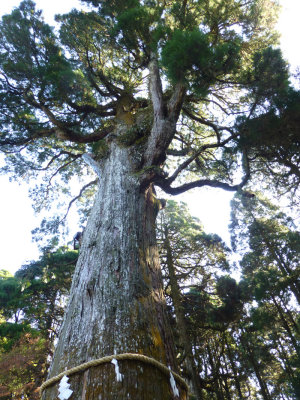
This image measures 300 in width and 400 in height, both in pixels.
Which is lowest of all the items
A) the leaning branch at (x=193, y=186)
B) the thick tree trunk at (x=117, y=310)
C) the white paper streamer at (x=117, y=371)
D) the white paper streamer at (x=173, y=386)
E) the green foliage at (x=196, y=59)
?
the white paper streamer at (x=173, y=386)

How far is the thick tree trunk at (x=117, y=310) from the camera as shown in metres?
1.33

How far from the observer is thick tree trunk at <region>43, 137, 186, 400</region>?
52.4 inches

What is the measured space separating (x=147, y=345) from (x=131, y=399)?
342 millimetres

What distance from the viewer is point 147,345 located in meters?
1.56

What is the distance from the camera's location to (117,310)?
1709 mm

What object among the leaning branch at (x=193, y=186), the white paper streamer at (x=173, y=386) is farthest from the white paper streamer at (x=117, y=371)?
the leaning branch at (x=193, y=186)

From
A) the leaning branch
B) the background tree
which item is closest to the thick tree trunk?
the background tree

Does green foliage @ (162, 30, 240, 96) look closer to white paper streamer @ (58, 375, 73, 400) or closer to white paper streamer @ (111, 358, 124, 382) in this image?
white paper streamer @ (111, 358, 124, 382)

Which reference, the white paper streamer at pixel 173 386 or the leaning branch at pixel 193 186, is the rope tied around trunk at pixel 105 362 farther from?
the leaning branch at pixel 193 186

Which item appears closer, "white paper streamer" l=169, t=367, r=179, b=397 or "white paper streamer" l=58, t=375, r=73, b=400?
"white paper streamer" l=58, t=375, r=73, b=400

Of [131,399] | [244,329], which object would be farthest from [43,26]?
[244,329]

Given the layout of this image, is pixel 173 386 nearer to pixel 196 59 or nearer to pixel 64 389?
pixel 64 389

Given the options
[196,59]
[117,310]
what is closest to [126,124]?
[196,59]

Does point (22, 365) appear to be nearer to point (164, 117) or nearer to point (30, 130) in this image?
point (30, 130)
